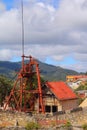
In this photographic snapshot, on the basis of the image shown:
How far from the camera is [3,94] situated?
168 feet

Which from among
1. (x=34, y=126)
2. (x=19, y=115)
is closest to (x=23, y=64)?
(x=19, y=115)

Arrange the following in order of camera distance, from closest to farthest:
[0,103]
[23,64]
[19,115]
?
[19,115] < [23,64] < [0,103]

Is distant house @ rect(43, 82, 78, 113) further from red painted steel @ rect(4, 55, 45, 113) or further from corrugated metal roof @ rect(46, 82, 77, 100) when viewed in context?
red painted steel @ rect(4, 55, 45, 113)

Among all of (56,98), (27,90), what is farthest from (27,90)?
(56,98)

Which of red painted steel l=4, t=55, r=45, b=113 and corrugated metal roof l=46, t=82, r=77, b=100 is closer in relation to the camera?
red painted steel l=4, t=55, r=45, b=113

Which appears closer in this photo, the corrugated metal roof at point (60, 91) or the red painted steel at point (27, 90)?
the red painted steel at point (27, 90)

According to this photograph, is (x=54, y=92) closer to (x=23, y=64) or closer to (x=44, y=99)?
(x=44, y=99)

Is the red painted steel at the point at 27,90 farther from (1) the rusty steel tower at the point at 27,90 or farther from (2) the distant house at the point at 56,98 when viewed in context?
(2) the distant house at the point at 56,98

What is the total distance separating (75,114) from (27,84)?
44.6 ft

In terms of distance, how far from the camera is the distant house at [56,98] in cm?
3950

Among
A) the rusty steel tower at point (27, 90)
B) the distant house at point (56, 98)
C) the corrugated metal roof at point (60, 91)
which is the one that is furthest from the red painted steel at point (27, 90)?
the corrugated metal roof at point (60, 91)

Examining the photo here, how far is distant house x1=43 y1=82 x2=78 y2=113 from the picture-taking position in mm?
39500

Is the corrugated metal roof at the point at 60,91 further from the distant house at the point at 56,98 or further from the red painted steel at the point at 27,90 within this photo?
the red painted steel at the point at 27,90

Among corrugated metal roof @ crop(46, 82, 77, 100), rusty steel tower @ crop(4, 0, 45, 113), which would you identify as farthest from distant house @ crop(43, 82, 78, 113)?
rusty steel tower @ crop(4, 0, 45, 113)
